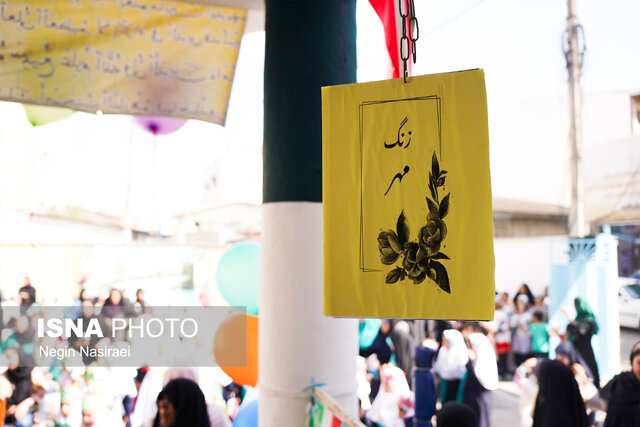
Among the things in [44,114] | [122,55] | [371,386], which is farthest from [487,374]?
[44,114]

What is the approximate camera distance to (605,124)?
11852mm

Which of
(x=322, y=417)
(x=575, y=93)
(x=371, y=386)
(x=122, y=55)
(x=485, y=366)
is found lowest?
(x=371, y=386)

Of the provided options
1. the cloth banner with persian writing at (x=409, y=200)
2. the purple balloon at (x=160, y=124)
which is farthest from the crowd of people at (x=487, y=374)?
the purple balloon at (x=160, y=124)

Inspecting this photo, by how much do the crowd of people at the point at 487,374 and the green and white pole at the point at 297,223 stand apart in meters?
1.19

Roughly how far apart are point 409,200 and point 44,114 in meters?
2.93

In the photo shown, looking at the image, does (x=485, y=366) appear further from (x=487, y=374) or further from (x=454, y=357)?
(x=454, y=357)

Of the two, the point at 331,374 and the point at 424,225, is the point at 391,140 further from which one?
the point at 331,374

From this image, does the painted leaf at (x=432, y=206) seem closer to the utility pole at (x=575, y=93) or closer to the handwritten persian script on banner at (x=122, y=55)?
the handwritten persian script on banner at (x=122, y=55)

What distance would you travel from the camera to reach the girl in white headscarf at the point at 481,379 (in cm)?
463

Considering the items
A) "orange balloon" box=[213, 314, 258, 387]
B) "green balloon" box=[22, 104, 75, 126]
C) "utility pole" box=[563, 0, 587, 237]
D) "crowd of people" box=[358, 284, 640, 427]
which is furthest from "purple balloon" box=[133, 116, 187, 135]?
"utility pole" box=[563, 0, 587, 237]

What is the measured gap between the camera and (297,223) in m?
2.20

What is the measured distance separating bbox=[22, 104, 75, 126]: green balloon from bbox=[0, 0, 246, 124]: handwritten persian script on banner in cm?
30

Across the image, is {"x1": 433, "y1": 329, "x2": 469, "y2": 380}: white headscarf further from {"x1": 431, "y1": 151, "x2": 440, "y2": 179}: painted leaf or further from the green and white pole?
{"x1": 431, "y1": 151, "x2": 440, "y2": 179}: painted leaf

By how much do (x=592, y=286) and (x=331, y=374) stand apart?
6259 mm
